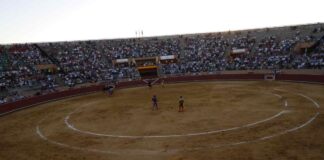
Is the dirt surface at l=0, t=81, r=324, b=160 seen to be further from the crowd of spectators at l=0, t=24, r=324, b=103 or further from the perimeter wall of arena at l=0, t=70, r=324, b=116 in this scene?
the crowd of spectators at l=0, t=24, r=324, b=103

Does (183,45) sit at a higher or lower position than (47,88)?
higher

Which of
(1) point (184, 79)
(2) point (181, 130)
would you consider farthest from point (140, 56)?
(2) point (181, 130)

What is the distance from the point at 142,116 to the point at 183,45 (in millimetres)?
47564

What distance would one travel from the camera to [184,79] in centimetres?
5244

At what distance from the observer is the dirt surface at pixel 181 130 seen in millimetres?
16406

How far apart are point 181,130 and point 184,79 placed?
105 feet

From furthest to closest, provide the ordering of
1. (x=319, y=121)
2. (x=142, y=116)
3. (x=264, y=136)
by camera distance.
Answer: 1. (x=142, y=116)
2. (x=319, y=121)
3. (x=264, y=136)

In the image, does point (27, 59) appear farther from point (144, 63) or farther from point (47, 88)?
point (144, 63)

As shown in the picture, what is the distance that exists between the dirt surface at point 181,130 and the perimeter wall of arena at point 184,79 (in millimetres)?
4418

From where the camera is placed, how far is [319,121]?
20.2 m

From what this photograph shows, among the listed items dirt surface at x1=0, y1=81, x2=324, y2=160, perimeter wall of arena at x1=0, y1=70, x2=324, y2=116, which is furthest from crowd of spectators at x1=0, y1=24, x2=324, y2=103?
dirt surface at x1=0, y1=81, x2=324, y2=160

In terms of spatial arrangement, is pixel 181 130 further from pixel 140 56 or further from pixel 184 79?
pixel 140 56

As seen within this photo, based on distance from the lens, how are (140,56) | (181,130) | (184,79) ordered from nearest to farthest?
(181,130), (184,79), (140,56)

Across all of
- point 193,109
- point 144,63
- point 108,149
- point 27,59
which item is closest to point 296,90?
point 193,109
